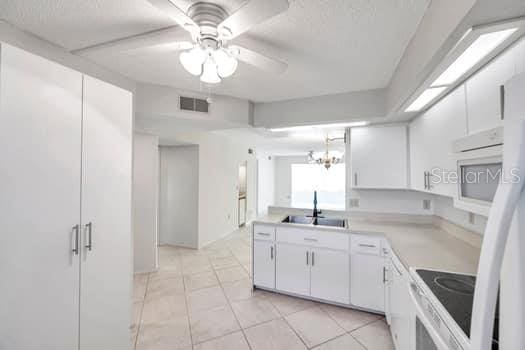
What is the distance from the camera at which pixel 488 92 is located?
1208 mm

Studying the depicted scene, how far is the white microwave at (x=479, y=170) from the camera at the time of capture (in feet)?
3.29

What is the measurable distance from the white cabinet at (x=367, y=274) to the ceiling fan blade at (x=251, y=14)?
2.22m

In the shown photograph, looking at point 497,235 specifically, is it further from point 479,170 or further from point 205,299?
point 205,299

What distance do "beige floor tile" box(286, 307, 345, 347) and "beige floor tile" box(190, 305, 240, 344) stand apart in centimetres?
60

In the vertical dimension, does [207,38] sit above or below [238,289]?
above

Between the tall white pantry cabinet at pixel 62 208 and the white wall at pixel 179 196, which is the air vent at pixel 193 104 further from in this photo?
the white wall at pixel 179 196

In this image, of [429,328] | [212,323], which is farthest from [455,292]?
[212,323]

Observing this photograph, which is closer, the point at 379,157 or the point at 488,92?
the point at 488,92

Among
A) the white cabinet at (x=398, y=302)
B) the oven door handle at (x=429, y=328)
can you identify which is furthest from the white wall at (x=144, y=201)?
the oven door handle at (x=429, y=328)

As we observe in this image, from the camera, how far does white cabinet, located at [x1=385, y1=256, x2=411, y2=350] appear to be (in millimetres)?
1521

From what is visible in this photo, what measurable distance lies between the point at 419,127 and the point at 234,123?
204 cm

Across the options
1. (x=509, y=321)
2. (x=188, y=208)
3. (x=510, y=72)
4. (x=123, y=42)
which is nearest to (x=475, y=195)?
(x=510, y=72)

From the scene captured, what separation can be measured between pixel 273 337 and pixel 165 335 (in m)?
1.00

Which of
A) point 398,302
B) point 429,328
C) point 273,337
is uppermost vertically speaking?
point 429,328
